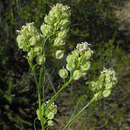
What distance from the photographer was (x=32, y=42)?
1048mm

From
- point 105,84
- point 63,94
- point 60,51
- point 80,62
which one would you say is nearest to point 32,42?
point 60,51

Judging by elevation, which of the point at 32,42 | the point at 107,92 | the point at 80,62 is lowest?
the point at 107,92

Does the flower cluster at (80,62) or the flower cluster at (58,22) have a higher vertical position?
the flower cluster at (58,22)

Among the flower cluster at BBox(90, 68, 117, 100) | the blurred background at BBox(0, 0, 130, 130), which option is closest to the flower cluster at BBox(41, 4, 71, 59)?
the flower cluster at BBox(90, 68, 117, 100)

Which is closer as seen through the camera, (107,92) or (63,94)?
(107,92)

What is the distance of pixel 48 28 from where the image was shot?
112 cm

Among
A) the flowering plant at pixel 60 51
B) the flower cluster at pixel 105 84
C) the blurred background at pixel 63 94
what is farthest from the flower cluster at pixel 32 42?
the blurred background at pixel 63 94

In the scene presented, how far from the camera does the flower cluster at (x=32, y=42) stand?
3.44 feet

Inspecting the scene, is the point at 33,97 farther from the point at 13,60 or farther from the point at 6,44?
the point at 6,44

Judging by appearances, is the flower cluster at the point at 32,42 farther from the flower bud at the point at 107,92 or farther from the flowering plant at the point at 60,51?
the flower bud at the point at 107,92

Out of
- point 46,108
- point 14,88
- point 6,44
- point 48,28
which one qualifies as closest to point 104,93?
point 46,108

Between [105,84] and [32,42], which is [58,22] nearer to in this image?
[32,42]

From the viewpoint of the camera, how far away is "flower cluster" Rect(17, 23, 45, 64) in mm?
1049

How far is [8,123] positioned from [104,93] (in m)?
2.29
